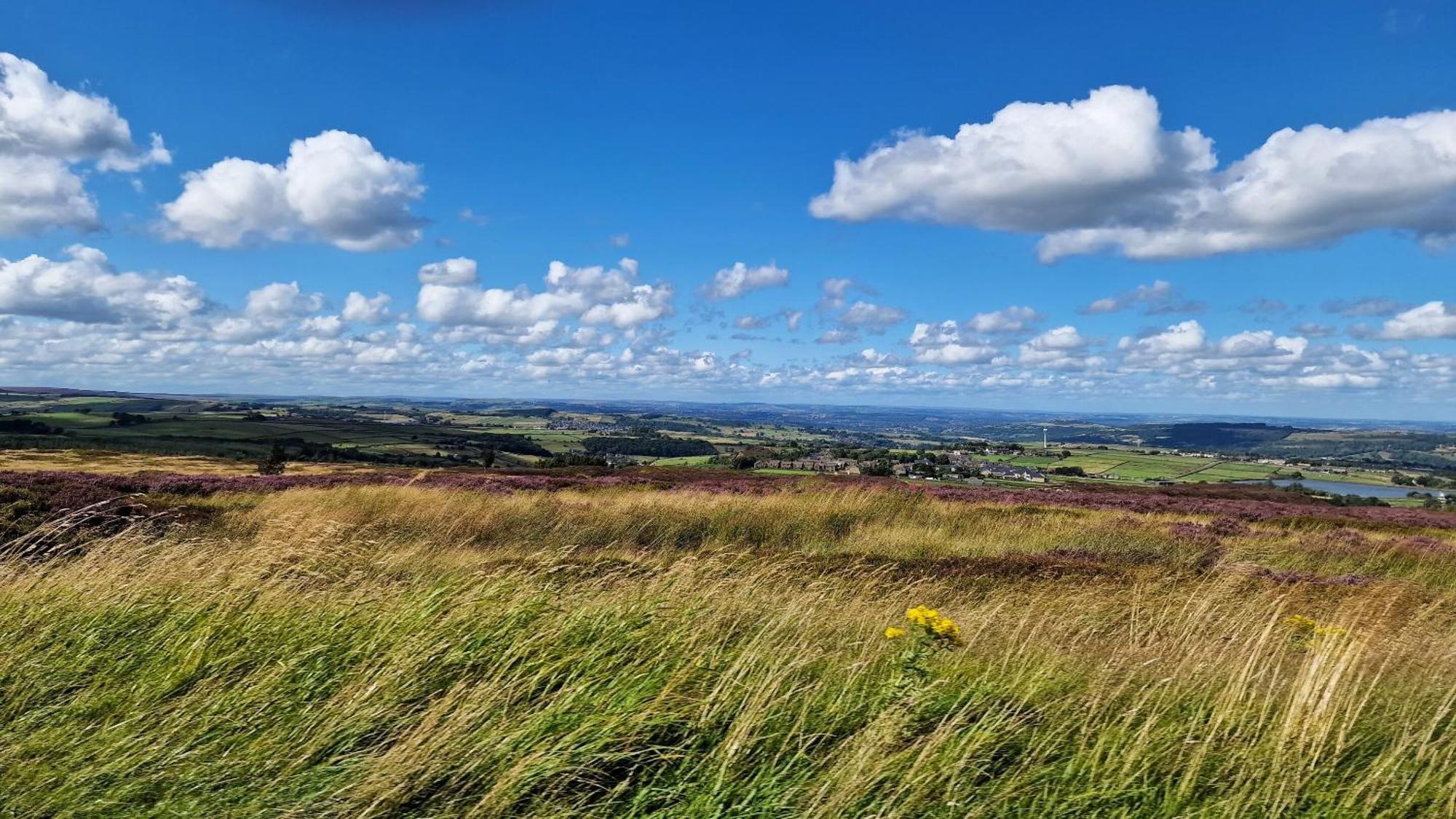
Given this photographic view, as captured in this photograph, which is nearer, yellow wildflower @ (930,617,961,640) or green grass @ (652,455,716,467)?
yellow wildflower @ (930,617,961,640)

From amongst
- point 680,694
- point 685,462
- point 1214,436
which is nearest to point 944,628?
point 680,694

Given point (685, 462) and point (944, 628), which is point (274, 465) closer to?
point (685, 462)

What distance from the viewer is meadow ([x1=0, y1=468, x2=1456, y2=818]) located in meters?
3.29

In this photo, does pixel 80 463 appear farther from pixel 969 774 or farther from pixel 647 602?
pixel 969 774

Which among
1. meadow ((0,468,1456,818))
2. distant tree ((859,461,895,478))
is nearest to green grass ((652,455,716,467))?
distant tree ((859,461,895,478))

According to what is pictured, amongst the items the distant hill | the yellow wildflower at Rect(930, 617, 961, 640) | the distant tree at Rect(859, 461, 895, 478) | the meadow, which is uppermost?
the yellow wildflower at Rect(930, 617, 961, 640)

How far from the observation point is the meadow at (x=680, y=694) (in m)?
3.29

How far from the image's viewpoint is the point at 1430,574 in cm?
1248

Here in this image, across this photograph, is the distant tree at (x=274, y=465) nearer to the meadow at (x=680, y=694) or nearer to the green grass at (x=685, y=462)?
the green grass at (x=685, y=462)

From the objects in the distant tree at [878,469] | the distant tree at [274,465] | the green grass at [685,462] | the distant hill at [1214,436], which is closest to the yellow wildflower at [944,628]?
the distant tree at [878,469]

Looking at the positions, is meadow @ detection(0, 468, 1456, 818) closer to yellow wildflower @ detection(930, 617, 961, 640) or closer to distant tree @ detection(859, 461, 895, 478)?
yellow wildflower @ detection(930, 617, 961, 640)

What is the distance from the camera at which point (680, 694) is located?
4.13 meters

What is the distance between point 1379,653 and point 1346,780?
2.36 meters

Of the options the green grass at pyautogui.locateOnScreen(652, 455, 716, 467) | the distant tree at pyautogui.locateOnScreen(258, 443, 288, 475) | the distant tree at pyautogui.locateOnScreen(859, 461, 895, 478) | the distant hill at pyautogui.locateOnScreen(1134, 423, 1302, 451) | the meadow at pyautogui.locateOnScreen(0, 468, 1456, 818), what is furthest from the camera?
the distant hill at pyautogui.locateOnScreen(1134, 423, 1302, 451)
